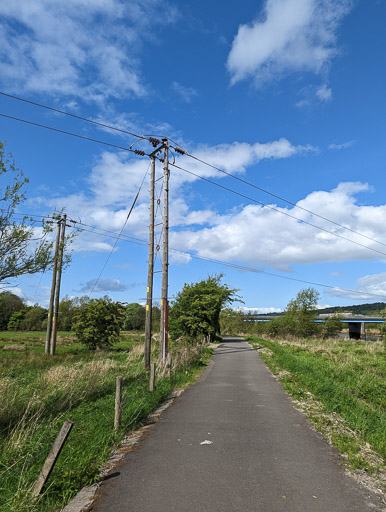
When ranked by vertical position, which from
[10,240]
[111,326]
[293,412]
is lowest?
[293,412]

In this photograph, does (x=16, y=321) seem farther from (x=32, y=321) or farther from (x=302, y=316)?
(x=302, y=316)

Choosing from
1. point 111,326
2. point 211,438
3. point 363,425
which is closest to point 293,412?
point 363,425

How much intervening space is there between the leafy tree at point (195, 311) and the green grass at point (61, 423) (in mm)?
21195

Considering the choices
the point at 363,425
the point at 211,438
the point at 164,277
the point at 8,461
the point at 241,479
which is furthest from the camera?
the point at 164,277

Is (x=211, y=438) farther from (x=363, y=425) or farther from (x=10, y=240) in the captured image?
(x=10, y=240)

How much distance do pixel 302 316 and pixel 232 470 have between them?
5600cm

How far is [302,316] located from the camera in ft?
190

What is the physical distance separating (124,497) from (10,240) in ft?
19.8

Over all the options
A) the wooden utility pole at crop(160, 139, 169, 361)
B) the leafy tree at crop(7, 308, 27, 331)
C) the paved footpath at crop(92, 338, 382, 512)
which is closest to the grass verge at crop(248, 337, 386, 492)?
the paved footpath at crop(92, 338, 382, 512)

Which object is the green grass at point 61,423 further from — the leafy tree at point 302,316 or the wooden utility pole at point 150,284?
the leafy tree at point 302,316

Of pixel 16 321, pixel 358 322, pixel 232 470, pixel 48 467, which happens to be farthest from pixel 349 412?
pixel 16 321

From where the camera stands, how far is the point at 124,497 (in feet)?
14.7

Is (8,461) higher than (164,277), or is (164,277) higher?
(164,277)

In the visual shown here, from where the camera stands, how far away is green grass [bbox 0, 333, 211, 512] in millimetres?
4523
